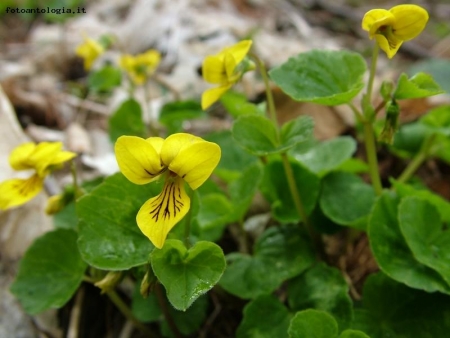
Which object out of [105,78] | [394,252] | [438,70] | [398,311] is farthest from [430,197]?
[105,78]

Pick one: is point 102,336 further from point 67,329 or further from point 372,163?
point 372,163

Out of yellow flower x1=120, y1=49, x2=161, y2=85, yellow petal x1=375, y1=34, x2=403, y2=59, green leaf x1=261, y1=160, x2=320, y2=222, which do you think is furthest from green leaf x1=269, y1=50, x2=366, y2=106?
yellow flower x1=120, y1=49, x2=161, y2=85

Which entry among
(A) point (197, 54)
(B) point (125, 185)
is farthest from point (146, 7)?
(B) point (125, 185)

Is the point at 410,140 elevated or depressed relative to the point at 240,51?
depressed

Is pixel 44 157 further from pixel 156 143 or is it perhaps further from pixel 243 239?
pixel 243 239

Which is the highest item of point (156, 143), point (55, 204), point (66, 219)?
point (156, 143)

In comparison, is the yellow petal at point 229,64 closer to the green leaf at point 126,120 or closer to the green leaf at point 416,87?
the green leaf at point 416,87
